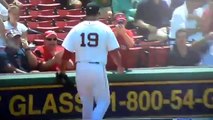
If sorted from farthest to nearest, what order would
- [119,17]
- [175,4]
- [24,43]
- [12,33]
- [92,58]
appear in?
1. [175,4]
2. [119,17]
3. [24,43]
4. [12,33]
5. [92,58]

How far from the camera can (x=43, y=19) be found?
7.50 m

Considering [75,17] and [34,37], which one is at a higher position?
[75,17]

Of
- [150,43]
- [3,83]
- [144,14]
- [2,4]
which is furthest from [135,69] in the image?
[2,4]

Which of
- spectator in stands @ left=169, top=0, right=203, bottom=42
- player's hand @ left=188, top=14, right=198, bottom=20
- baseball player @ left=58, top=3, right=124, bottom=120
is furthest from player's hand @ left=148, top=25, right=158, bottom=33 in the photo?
baseball player @ left=58, top=3, right=124, bottom=120

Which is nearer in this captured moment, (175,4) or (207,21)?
(207,21)

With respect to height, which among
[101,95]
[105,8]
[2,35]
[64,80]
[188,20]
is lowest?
[101,95]

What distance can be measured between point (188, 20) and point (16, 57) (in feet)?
6.91

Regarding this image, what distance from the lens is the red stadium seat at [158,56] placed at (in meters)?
6.28

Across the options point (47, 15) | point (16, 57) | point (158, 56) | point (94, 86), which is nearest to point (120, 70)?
point (94, 86)

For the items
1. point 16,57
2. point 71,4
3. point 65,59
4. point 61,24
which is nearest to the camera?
point 65,59

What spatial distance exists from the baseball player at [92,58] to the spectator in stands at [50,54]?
0.42 m

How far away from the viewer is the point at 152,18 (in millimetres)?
6773

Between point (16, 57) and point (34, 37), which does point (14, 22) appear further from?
point (16, 57)

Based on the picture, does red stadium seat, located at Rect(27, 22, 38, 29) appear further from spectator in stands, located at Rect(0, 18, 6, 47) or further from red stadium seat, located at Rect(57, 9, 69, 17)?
spectator in stands, located at Rect(0, 18, 6, 47)
